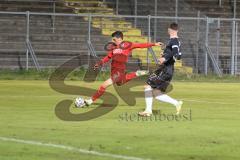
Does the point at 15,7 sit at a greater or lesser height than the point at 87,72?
greater

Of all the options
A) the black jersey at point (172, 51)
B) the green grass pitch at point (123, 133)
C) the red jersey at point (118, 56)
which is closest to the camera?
the green grass pitch at point (123, 133)

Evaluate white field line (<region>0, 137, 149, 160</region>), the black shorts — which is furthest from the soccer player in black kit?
white field line (<region>0, 137, 149, 160</region>)

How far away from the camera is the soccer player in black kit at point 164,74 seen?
16.8 meters

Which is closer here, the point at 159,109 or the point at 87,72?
the point at 159,109

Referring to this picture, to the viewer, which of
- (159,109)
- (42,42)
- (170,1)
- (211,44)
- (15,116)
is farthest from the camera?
(170,1)

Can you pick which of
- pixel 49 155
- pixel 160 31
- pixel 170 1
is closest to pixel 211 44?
pixel 160 31

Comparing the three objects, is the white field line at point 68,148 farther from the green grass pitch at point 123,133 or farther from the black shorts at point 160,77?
the black shorts at point 160,77

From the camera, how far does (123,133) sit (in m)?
13.5

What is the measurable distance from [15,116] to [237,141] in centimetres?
564

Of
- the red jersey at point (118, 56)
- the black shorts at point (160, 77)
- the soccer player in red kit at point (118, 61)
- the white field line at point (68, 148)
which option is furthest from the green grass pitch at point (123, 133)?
the red jersey at point (118, 56)

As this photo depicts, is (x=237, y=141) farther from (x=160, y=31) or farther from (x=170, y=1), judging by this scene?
(x=170, y=1)

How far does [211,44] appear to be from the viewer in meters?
42.3

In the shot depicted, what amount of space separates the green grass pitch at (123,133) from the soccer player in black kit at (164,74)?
0.81 metres

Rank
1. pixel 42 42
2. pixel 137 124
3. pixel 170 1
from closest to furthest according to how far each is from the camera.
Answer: pixel 137 124 < pixel 42 42 < pixel 170 1
